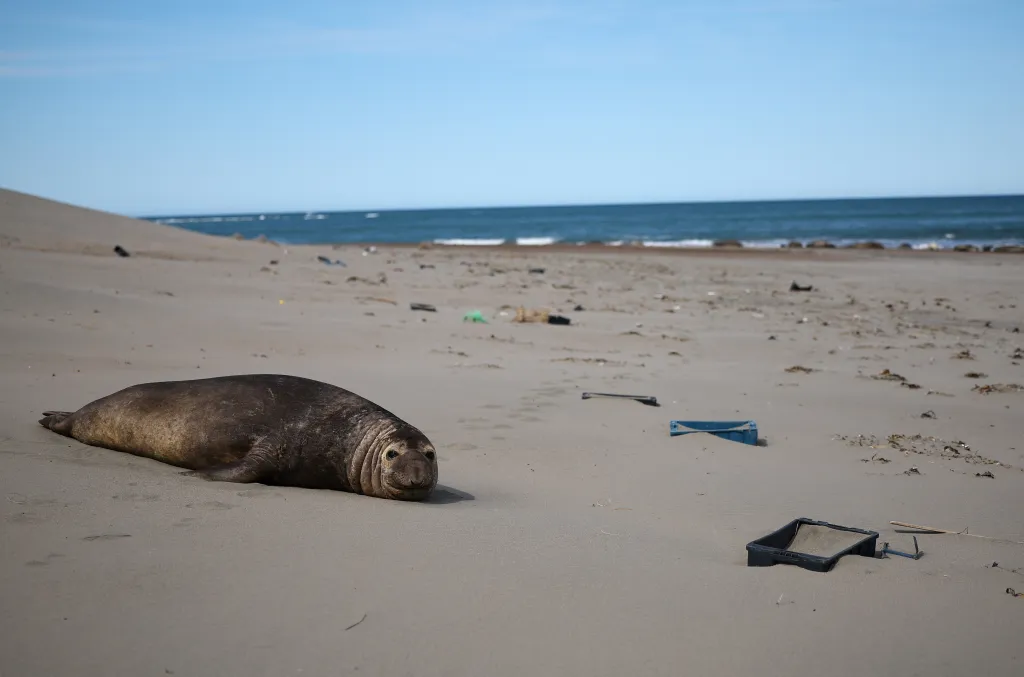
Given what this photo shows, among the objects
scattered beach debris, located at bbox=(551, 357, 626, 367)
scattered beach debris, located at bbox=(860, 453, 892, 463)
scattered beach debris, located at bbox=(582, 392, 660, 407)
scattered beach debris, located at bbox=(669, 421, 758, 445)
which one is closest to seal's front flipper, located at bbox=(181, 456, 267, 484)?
scattered beach debris, located at bbox=(669, 421, 758, 445)

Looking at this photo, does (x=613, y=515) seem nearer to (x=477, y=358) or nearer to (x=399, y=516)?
(x=399, y=516)

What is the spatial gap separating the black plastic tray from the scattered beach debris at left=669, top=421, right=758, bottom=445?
2263 mm

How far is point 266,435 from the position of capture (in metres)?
4.90

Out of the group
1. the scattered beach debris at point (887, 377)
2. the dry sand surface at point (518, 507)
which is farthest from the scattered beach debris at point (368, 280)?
the scattered beach debris at point (887, 377)

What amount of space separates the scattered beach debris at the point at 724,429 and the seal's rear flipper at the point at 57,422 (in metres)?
4.03

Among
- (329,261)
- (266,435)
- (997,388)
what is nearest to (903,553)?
(266,435)

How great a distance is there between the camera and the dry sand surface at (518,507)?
2.88 m

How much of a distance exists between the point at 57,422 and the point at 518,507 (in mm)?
2832

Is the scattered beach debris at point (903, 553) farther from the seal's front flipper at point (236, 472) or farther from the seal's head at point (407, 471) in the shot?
the seal's front flipper at point (236, 472)

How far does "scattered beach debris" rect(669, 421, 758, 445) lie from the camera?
6.50 metres

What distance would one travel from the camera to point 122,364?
7.68 m

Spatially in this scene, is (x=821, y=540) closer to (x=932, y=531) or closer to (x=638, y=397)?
(x=932, y=531)

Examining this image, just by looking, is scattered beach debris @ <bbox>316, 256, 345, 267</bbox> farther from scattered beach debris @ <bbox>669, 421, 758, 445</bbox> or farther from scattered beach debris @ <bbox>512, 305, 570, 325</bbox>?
scattered beach debris @ <bbox>669, 421, 758, 445</bbox>

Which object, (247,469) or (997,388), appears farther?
(997,388)
